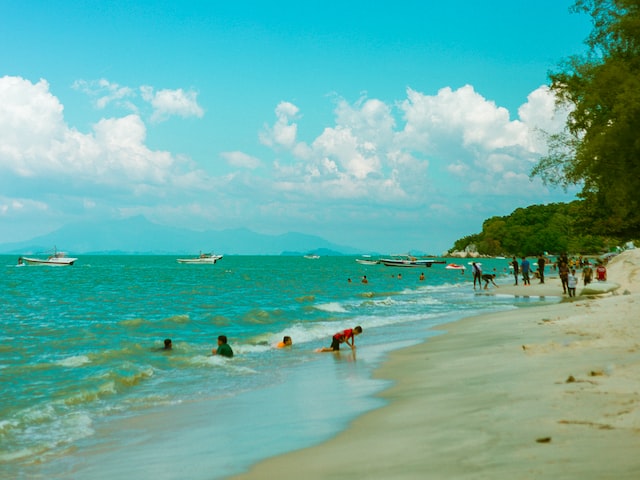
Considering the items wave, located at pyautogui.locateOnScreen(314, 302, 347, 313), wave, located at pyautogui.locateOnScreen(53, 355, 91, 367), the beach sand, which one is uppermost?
the beach sand

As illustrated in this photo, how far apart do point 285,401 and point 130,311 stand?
3222 cm

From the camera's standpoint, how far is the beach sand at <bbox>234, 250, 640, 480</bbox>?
590 centimetres

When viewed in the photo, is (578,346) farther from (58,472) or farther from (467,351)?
(58,472)

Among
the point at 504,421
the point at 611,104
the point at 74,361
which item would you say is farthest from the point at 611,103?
the point at 74,361

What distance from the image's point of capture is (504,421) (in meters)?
7.69

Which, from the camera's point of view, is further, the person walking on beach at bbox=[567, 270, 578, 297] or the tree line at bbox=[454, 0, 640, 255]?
the person walking on beach at bbox=[567, 270, 578, 297]

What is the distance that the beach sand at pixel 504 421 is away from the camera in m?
5.90

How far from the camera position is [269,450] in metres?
8.23

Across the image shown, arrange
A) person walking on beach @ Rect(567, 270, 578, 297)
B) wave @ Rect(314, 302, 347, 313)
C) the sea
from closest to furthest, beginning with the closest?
the sea
person walking on beach @ Rect(567, 270, 578, 297)
wave @ Rect(314, 302, 347, 313)

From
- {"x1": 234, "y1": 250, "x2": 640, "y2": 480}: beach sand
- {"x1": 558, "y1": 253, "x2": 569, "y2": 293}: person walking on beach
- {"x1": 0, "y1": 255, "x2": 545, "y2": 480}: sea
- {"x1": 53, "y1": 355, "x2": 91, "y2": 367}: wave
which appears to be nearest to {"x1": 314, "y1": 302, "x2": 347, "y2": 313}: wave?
{"x1": 0, "y1": 255, "x2": 545, "y2": 480}: sea

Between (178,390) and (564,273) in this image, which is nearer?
(178,390)

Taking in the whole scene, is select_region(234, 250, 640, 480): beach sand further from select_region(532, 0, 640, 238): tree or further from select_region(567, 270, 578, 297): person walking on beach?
select_region(567, 270, 578, 297): person walking on beach

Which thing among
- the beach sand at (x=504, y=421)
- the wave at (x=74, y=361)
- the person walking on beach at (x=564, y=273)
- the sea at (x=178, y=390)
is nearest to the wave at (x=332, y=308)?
the sea at (x=178, y=390)

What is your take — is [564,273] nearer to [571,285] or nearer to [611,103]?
[571,285]
